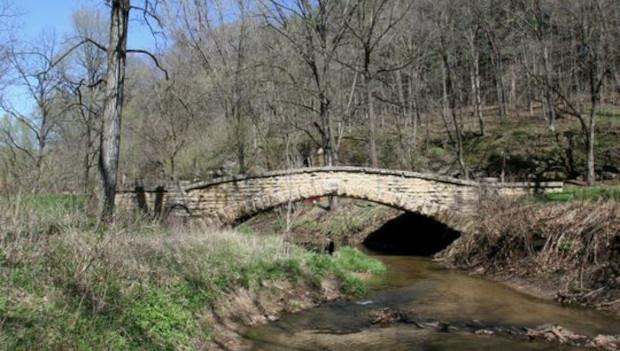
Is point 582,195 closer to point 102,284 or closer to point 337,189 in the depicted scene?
point 337,189

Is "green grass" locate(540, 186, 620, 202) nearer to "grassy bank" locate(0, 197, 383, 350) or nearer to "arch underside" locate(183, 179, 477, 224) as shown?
"arch underside" locate(183, 179, 477, 224)

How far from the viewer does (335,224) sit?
27.4 meters

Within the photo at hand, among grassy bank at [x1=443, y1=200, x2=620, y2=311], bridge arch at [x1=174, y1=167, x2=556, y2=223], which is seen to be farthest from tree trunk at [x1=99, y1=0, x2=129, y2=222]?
grassy bank at [x1=443, y1=200, x2=620, y2=311]

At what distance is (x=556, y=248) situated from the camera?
531 inches

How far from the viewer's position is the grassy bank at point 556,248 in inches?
459

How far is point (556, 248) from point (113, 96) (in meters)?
10.6

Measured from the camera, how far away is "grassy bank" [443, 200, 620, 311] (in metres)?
11.7

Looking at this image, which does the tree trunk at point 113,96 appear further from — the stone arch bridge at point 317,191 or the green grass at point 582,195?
the green grass at point 582,195

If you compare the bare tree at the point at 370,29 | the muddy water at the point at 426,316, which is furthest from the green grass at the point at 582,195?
the bare tree at the point at 370,29

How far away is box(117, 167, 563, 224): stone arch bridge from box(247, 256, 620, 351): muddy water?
567 cm

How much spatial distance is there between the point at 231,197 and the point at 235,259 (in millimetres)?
9661

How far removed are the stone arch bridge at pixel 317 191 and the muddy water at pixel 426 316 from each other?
5.67 metres

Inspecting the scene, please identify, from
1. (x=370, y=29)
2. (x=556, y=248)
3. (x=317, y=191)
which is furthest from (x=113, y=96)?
(x=370, y=29)

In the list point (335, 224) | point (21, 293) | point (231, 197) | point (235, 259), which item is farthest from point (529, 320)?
point (335, 224)
